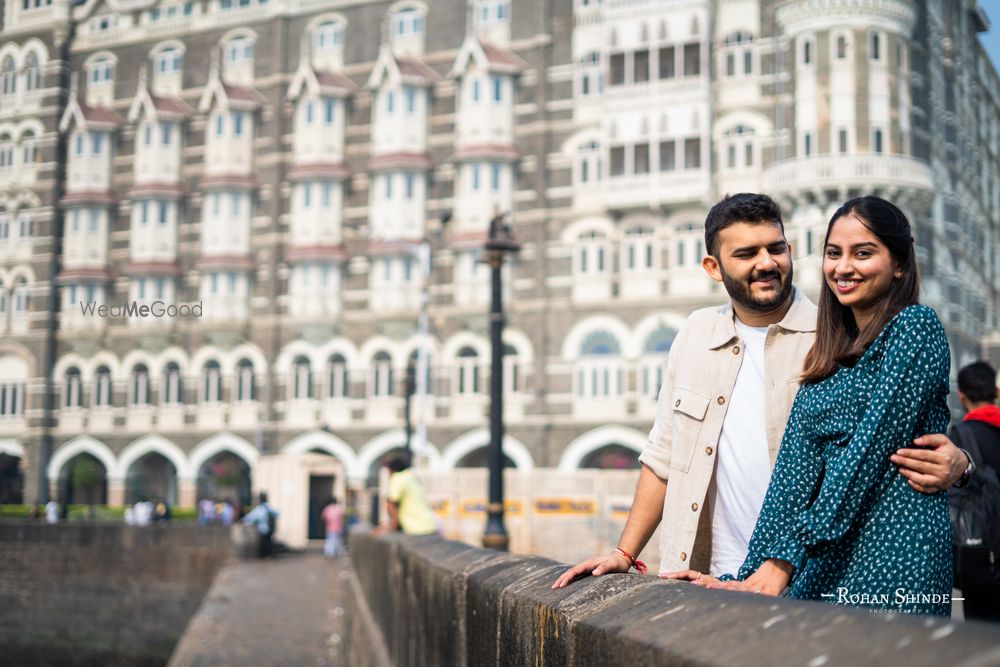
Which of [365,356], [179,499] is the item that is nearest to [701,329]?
[365,356]

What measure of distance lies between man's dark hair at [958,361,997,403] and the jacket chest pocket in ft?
7.74

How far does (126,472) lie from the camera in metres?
41.0

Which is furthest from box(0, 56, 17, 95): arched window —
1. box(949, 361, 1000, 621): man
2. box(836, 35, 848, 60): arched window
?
box(949, 361, 1000, 621): man

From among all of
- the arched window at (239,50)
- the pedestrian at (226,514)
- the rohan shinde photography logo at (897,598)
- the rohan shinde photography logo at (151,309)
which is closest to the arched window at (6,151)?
the rohan shinde photography logo at (151,309)

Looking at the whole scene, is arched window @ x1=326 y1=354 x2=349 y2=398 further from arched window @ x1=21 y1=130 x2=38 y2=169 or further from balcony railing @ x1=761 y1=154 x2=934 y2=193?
balcony railing @ x1=761 y1=154 x2=934 y2=193

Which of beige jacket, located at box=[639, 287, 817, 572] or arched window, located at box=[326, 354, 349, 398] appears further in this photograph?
arched window, located at box=[326, 354, 349, 398]

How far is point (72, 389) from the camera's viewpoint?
4250cm

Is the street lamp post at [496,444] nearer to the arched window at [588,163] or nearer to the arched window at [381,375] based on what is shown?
the arched window at [588,163]

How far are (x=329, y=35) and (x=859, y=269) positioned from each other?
39.4 m

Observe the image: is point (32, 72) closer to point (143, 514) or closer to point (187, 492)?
point (187, 492)

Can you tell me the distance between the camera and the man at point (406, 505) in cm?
1002

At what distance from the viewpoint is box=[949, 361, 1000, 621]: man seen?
489 centimetres

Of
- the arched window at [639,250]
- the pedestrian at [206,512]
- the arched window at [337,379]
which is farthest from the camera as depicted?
the arched window at [337,379]

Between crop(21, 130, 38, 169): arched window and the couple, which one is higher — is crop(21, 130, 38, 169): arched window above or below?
above
